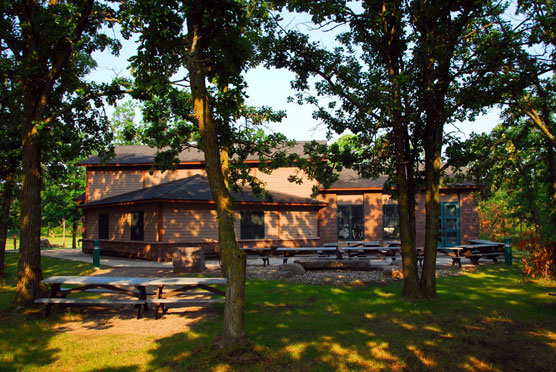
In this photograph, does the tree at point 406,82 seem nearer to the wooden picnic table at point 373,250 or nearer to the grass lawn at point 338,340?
the grass lawn at point 338,340

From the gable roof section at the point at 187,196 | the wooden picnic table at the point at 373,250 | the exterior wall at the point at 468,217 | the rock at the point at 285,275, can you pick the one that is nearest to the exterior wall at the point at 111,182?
the gable roof section at the point at 187,196

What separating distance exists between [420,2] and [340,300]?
7410 mm

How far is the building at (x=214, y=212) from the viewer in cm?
2189

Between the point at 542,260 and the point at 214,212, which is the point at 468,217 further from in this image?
the point at 214,212

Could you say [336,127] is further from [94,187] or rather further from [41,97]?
Answer: [94,187]

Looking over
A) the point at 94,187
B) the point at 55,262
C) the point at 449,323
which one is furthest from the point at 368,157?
the point at 94,187

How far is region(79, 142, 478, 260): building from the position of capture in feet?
71.8

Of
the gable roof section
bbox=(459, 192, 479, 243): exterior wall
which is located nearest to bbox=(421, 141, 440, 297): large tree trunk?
the gable roof section

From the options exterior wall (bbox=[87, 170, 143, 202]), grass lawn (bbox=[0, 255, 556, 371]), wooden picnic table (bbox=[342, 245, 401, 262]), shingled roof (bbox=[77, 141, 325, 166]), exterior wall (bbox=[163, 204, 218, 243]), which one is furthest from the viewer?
exterior wall (bbox=[87, 170, 143, 202])

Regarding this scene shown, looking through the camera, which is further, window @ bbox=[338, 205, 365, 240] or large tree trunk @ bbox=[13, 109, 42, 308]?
window @ bbox=[338, 205, 365, 240]

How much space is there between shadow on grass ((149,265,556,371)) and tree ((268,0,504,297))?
1.49m

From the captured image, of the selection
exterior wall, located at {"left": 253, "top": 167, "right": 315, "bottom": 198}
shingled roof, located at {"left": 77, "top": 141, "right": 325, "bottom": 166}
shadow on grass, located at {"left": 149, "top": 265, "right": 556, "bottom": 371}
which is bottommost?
shadow on grass, located at {"left": 149, "top": 265, "right": 556, "bottom": 371}

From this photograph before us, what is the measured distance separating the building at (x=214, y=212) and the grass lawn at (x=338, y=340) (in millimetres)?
12285

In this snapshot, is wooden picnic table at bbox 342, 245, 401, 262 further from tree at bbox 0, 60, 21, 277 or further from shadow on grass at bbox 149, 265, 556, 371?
tree at bbox 0, 60, 21, 277
